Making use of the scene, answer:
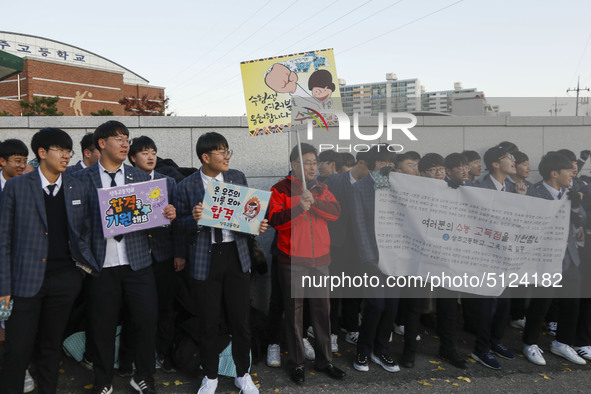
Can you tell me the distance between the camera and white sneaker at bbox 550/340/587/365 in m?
4.52

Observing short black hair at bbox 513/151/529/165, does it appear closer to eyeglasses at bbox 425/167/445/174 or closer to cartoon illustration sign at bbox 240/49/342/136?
eyeglasses at bbox 425/167/445/174

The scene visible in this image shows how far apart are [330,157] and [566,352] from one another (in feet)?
10.7

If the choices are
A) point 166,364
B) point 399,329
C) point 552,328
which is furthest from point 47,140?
point 552,328

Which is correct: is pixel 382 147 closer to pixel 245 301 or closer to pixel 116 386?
pixel 245 301

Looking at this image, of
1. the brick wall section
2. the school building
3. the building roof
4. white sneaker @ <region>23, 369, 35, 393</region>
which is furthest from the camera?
the building roof

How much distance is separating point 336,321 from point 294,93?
2.55 m

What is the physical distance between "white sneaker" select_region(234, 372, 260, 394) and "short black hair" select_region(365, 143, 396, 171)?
2.47 metres

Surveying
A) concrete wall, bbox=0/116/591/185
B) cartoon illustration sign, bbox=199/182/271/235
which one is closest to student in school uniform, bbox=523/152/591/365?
concrete wall, bbox=0/116/591/185

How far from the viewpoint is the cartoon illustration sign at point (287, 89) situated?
13.5 feet

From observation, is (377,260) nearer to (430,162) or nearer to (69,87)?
(430,162)

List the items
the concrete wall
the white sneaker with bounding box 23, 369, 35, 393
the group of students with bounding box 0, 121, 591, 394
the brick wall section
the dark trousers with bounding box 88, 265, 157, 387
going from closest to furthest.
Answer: the group of students with bounding box 0, 121, 591, 394, the dark trousers with bounding box 88, 265, 157, 387, the white sneaker with bounding box 23, 369, 35, 393, the concrete wall, the brick wall section

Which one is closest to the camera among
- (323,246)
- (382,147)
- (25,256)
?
(25,256)

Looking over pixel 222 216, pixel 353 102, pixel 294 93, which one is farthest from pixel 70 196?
pixel 353 102

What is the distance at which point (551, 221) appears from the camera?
4309 millimetres
